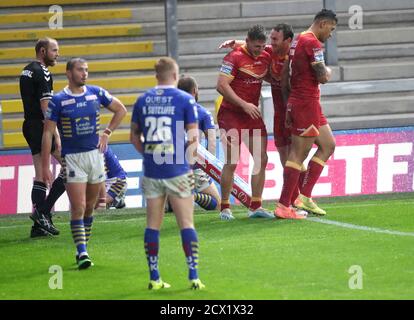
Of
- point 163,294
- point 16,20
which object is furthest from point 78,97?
point 16,20

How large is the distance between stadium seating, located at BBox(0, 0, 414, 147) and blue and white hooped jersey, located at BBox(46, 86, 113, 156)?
8262 millimetres

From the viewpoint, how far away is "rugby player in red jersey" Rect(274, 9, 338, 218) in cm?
1184

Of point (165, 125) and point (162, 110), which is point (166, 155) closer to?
point (165, 125)

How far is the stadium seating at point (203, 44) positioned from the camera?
61.4ft

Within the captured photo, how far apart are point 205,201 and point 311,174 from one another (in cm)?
166

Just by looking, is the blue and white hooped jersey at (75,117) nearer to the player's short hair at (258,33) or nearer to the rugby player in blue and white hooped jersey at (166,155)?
the rugby player in blue and white hooped jersey at (166,155)

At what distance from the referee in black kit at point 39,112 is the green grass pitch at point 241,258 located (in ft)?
0.85

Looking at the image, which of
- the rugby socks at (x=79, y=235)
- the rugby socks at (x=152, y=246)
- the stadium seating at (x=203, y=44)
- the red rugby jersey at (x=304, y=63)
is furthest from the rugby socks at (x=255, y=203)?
the stadium seating at (x=203, y=44)

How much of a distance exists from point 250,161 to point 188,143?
20.6 ft

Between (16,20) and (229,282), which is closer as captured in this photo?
(229,282)

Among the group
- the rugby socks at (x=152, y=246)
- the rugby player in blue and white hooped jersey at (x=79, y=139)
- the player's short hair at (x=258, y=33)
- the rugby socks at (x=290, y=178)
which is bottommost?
the rugby socks at (x=290, y=178)

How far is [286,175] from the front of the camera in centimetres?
1212

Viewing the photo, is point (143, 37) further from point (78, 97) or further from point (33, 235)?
point (78, 97)
